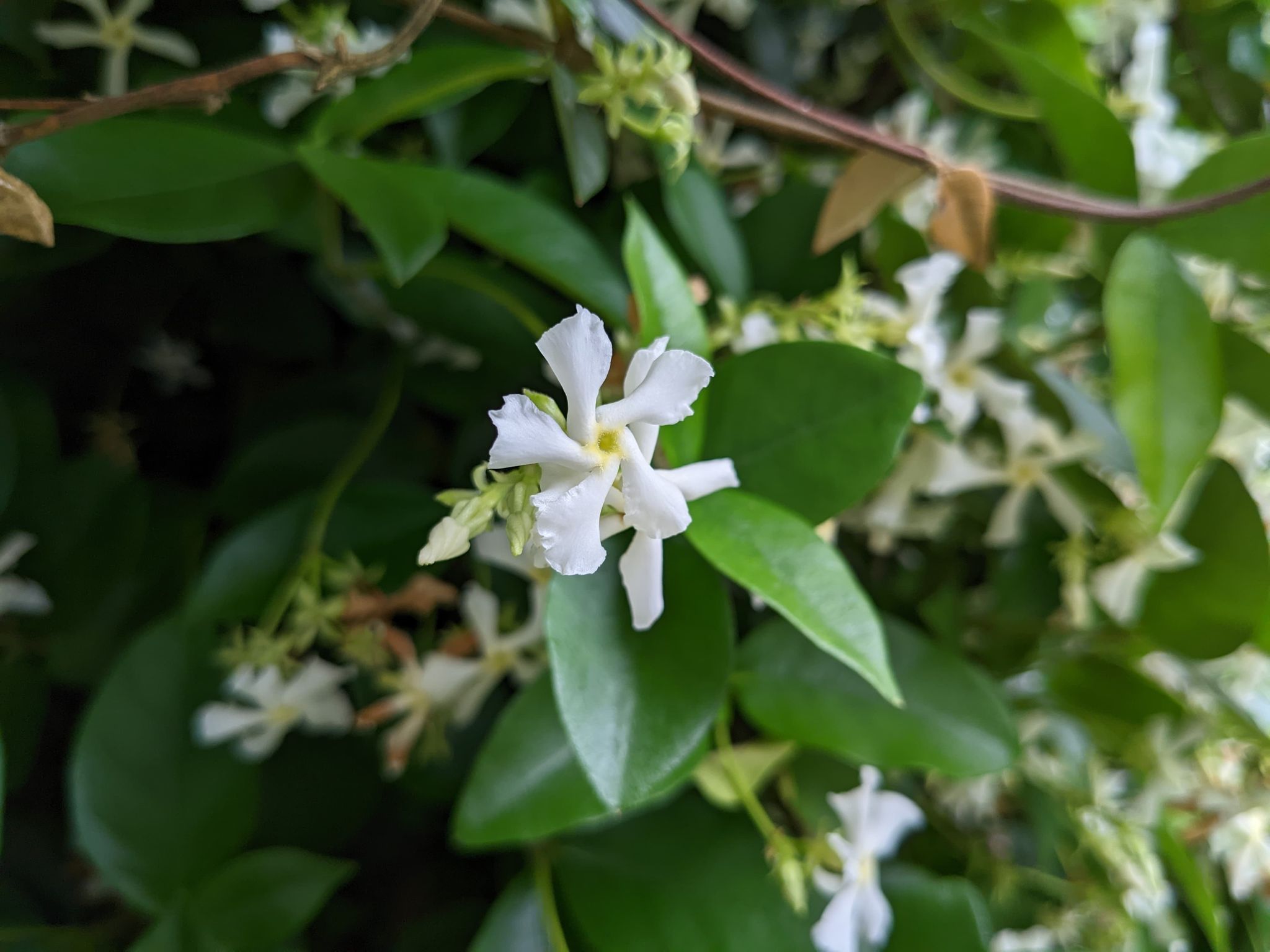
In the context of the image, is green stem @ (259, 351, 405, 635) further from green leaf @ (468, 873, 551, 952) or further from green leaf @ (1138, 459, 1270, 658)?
green leaf @ (1138, 459, 1270, 658)

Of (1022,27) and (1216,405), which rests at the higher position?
(1022,27)

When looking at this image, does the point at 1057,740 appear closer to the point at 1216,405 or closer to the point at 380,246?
the point at 1216,405

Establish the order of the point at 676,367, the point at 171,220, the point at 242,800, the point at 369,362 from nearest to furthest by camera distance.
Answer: the point at 676,367, the point at 171,220, the point at 242,800, the point at 369,362

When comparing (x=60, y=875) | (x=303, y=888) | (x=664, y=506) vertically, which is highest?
(x=664, y=506)

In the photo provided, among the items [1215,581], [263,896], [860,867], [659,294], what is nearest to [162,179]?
[659,294]

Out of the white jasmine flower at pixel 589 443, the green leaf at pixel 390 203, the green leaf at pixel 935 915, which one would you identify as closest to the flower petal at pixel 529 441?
the white jasmine flower at pixel 589 443

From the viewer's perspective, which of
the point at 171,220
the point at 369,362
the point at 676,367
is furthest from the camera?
the point at 369,362

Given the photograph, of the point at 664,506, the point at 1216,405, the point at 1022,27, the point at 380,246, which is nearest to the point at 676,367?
the point at 664,506

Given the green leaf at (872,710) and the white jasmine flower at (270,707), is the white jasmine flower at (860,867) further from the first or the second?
the white jasmine flower at (270,707)
